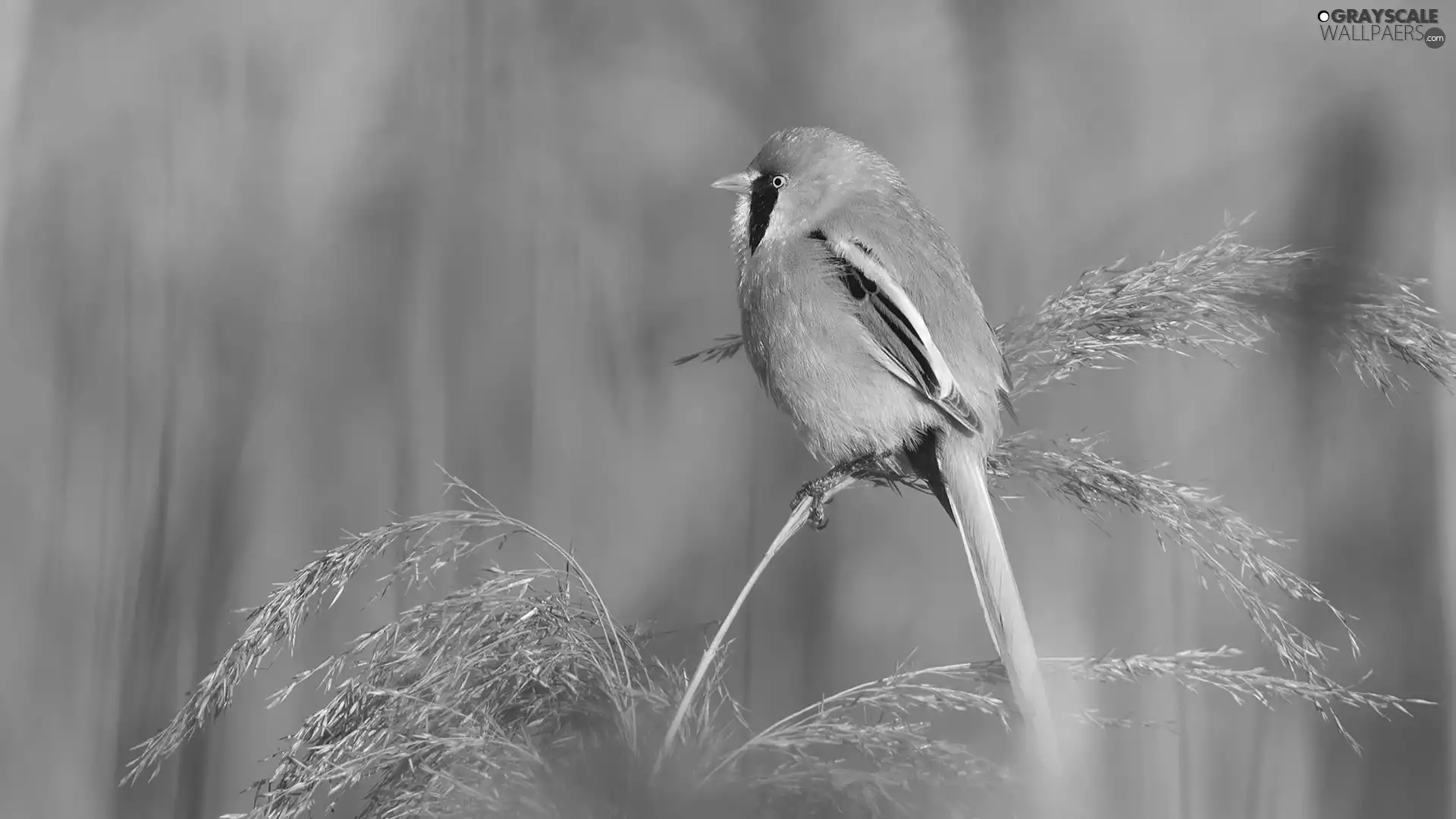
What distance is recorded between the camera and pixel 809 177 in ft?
3.91

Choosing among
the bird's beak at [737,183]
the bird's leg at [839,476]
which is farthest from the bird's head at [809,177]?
the bird's leg at [839,476]

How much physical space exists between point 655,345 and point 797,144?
458 mm

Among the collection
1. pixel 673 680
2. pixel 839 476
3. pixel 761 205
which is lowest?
pixel 673 680

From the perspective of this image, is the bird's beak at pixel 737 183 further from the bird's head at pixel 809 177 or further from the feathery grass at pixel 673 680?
the feathery grass at pixel 673 680

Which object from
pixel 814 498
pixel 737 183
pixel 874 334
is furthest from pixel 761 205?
pixel 814 498

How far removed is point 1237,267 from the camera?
1.00 metres

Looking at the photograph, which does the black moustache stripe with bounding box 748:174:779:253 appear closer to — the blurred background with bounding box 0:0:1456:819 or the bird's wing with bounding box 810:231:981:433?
the bird's wing with bounding box 810:231:981:433

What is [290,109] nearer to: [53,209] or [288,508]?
[53,209]

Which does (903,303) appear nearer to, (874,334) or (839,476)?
(874,334)

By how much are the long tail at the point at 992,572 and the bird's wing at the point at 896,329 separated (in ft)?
0.14

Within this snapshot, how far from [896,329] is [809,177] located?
24cm

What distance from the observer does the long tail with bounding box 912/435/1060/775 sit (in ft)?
2.69

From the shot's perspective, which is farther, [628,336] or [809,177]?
[628,336]

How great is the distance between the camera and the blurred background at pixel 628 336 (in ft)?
4.10
